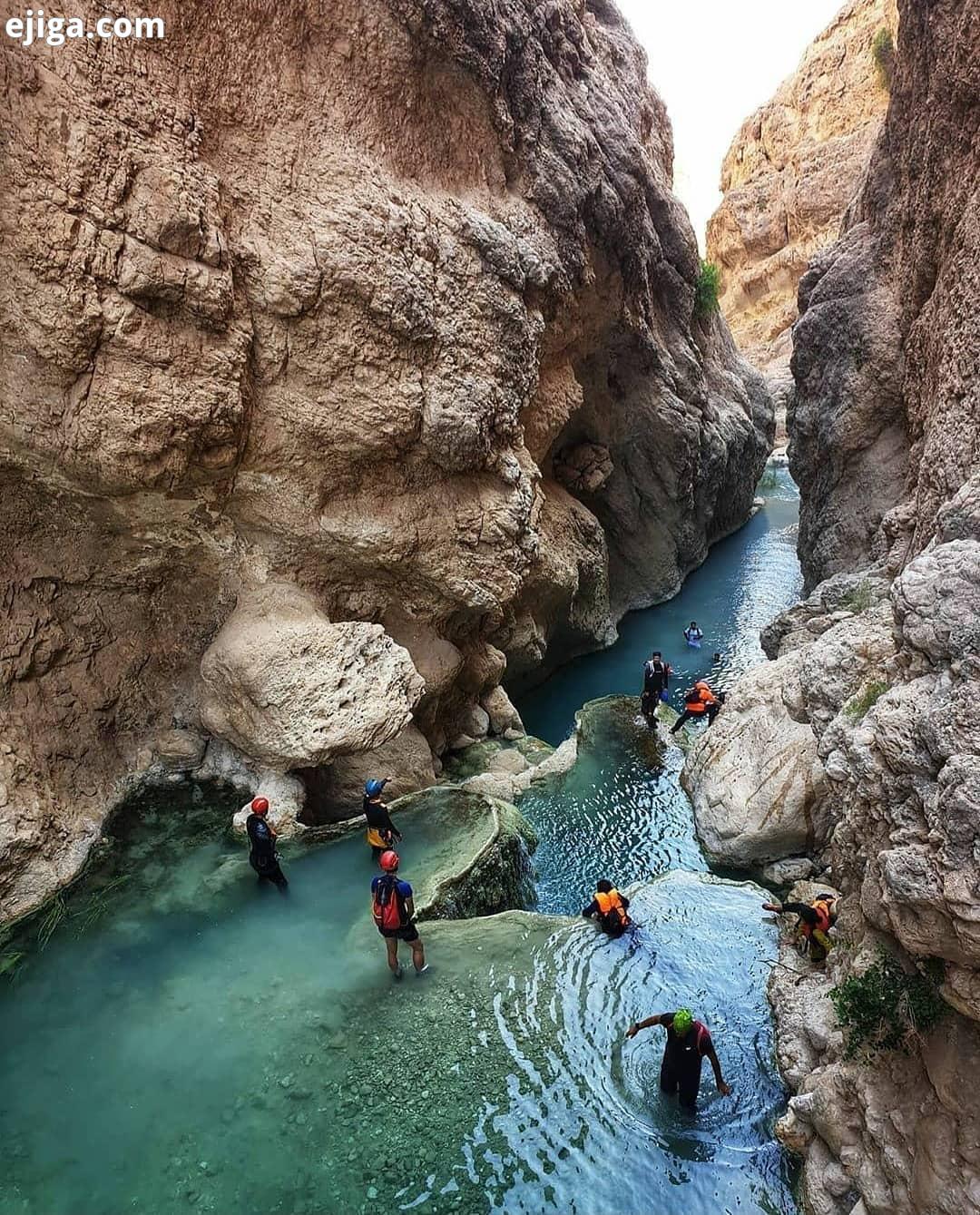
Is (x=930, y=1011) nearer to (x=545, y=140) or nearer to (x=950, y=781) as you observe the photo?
(x=950, y=781)

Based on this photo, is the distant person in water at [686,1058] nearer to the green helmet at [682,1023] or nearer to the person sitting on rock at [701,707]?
the green helmet at [682,1023]

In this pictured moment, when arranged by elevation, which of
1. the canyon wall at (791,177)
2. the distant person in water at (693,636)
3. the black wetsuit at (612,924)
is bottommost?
the black wetsuit at (612,924)

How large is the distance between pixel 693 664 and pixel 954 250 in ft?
37.0

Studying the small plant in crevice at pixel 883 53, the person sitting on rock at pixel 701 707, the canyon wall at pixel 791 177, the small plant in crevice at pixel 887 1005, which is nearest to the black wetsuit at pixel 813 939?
the small plant in crevice at pixel 887 1005

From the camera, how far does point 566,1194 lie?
5246 millimetres

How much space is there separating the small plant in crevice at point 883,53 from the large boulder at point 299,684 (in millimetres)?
35411

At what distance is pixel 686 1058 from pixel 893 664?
3965 mm

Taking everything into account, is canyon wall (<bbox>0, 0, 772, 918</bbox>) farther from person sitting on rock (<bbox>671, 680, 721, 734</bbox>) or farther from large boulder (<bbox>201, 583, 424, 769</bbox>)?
person sitting on rock (<bbox>671, 680, 721, 734</bbox>)

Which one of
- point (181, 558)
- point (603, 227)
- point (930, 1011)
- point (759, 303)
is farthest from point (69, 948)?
point (759, 303)

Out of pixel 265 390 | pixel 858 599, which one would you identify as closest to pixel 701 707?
pixel 858 599

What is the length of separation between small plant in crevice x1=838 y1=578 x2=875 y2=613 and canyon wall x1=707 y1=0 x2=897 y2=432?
37.8 meters

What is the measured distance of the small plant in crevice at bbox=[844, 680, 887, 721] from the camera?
6.48 meters

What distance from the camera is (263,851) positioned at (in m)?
8.10

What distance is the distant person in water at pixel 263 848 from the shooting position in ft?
26.3
